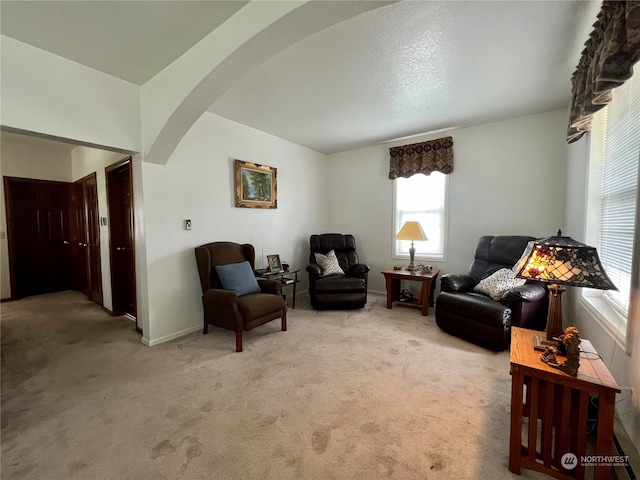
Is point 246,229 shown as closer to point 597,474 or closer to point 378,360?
point 378,360

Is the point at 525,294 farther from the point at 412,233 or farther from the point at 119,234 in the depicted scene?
the point at 119,234

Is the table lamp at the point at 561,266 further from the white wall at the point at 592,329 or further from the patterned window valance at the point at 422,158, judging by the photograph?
the patterned window valance at the point at 422,158

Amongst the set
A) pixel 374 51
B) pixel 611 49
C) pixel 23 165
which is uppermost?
pixel 374 51

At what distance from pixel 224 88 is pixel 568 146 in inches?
153

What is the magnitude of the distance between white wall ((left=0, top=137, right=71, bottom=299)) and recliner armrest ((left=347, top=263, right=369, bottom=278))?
5404 millimetres

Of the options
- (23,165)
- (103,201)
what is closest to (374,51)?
(103,201)

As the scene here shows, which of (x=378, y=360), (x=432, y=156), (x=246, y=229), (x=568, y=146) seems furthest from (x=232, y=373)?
(x=568, y=146)

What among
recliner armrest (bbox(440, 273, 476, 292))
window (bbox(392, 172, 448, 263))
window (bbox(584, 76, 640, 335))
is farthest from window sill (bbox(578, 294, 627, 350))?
window (bbox(392, 172, 448, 263))

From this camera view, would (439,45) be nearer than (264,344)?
Yes

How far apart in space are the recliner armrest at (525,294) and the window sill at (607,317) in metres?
0.32

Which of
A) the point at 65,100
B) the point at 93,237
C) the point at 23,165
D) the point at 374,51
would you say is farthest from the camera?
the point at 23,165

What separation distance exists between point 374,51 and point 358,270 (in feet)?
9.00

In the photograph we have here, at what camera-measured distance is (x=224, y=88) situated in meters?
2.19

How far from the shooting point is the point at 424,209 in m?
4.34
